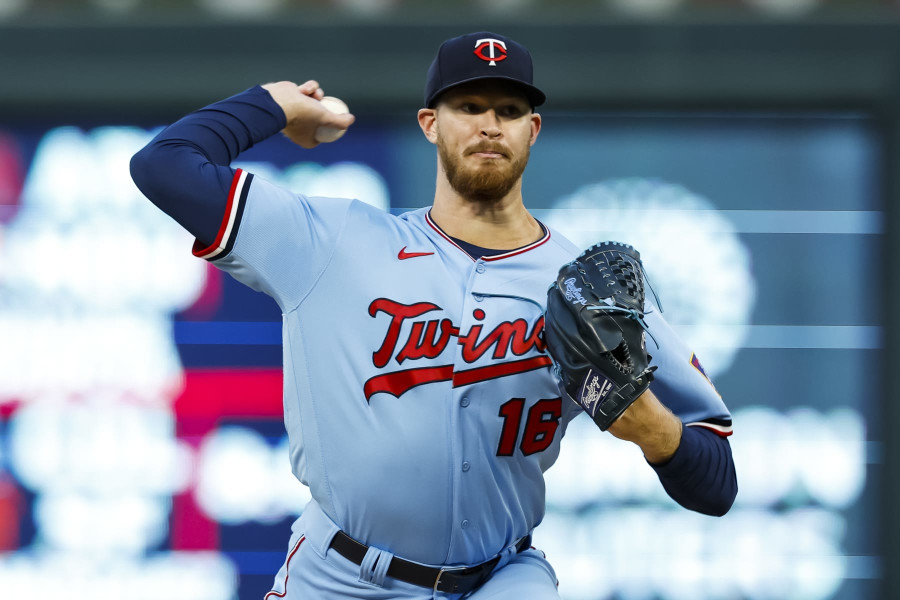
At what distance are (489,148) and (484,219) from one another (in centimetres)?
18

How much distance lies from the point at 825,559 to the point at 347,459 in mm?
2833

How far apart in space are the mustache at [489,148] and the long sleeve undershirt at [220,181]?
399mm

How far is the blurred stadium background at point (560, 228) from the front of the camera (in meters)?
3.79

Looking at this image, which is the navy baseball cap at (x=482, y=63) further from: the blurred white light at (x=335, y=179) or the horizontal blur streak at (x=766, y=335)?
the horizontal blur streak at (x=766, y=335)

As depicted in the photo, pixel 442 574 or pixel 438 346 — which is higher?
pixel 438 346

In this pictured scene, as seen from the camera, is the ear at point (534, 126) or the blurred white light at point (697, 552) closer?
the ear at point (534, 126)

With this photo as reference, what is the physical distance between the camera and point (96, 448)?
3844 mm

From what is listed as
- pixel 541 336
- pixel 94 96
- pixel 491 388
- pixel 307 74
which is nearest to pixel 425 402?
pixel 491 388

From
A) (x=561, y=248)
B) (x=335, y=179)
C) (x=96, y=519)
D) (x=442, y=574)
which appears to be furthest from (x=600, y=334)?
(x=96, y=519)

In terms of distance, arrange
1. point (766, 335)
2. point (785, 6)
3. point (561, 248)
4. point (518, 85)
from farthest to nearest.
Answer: point (766, 335)
point (785, 6)
point (561, 248)
point (518, 85)

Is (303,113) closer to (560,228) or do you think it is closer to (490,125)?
(490,125)

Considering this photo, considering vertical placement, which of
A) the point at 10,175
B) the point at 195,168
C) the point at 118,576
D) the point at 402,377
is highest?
the point at 10,175

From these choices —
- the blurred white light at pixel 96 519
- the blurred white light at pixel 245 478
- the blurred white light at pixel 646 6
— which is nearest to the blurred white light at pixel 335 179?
the blurred white light at pixel 245 478

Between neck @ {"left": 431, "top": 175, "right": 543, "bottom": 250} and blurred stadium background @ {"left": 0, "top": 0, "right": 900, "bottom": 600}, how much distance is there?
1911mm
